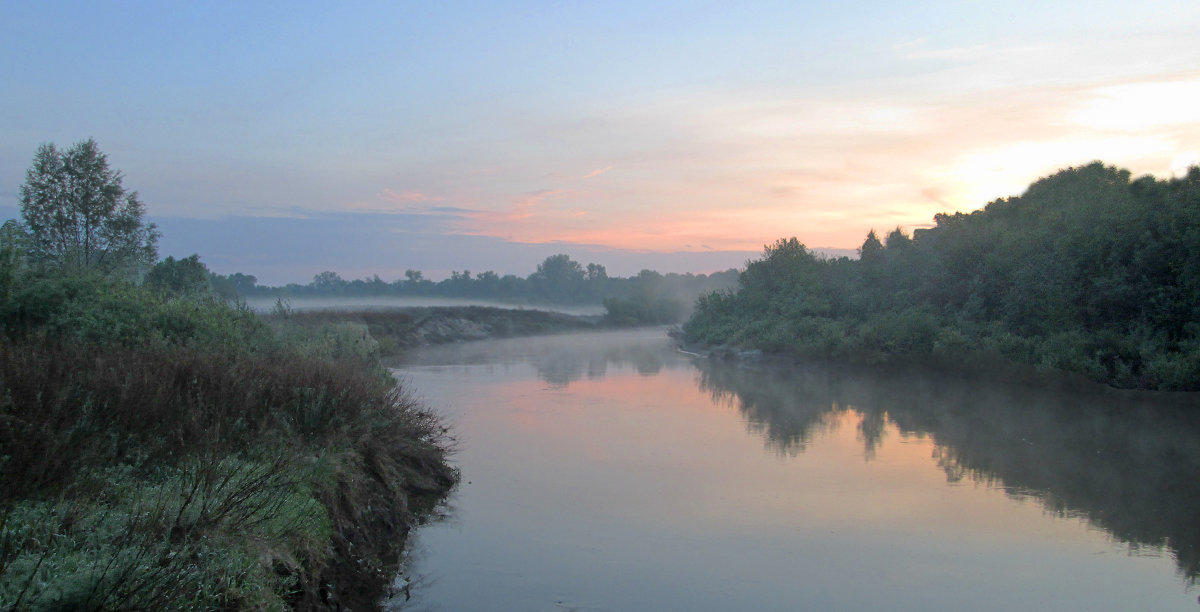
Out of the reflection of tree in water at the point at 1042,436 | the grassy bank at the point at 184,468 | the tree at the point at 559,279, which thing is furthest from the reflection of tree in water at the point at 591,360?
the tree at the point at 559,279

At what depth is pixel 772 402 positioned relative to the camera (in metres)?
19.2

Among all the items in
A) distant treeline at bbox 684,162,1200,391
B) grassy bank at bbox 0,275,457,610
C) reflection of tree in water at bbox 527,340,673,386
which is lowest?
reflection of tree in water at bbox 527,340,673,386

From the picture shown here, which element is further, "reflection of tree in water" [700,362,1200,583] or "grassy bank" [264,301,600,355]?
"grassy bank" [264,301,600,355]

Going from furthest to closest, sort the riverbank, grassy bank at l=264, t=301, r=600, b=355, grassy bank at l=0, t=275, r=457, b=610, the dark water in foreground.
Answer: the riverbank
grassy bank at l=264, t=301, r=600, b=355
the dark water in foreground
grassy bank at l=0, t=275, r=457, b=610

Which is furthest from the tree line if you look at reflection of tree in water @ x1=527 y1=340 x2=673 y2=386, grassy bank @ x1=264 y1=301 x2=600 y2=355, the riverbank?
the riverbank

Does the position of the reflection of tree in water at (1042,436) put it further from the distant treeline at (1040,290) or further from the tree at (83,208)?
the tree at (83,208)

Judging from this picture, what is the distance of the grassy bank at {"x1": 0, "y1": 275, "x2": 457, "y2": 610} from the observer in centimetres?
414

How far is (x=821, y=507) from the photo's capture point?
9648 mm

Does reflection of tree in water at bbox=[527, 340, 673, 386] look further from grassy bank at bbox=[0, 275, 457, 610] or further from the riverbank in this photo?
grassy bank at bbox=[0, 275, 457, 610]

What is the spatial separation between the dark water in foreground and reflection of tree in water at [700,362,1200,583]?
5 cm

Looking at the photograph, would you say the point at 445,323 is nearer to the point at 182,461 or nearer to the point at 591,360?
the point at 591,360

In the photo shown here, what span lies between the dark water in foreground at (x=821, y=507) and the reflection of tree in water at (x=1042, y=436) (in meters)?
0.05

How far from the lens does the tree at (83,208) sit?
2183 cm

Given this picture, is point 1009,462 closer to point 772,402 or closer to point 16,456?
point 772,402
